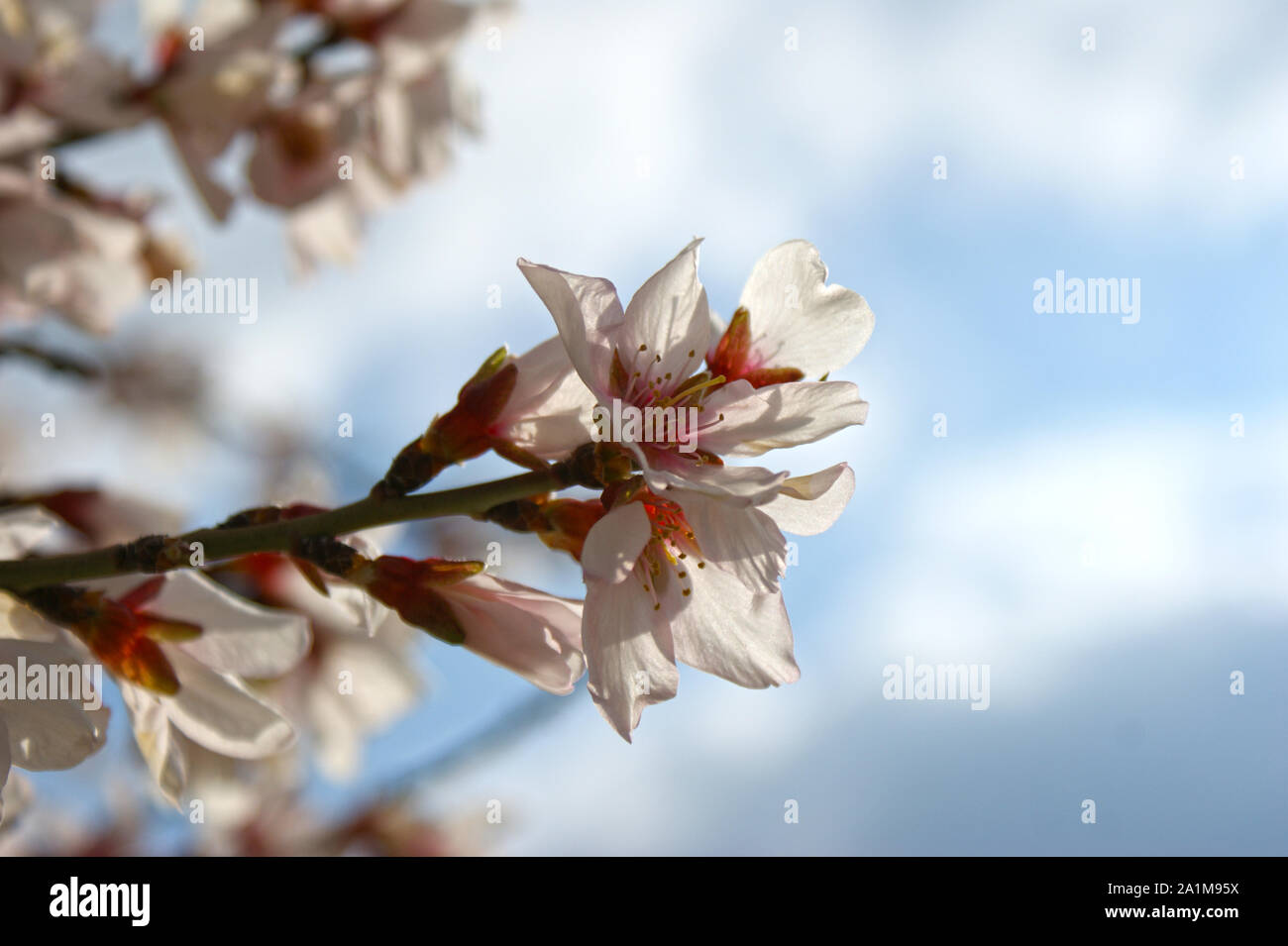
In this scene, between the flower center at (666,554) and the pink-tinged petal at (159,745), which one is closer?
the flower center at (666,554)

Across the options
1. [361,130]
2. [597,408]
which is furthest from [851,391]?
[361,130]

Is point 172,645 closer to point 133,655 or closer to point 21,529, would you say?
point 133,655

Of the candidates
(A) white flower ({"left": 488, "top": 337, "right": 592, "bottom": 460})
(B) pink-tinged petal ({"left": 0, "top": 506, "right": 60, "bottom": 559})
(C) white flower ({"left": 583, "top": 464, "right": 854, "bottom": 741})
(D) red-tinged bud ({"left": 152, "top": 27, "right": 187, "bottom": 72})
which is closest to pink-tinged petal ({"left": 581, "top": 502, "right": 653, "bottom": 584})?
(C) white flower ({"left": 583, "top": 464, "right": 854, "bottom": 741})

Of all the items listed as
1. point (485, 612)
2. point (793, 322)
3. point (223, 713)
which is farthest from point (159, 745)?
point (793, 322)

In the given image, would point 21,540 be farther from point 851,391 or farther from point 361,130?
point 361,130

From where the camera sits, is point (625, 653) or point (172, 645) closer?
point (625, 653)

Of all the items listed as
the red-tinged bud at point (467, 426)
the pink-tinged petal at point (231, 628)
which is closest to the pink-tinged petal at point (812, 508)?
the red-tinged bud at point (467, 426)

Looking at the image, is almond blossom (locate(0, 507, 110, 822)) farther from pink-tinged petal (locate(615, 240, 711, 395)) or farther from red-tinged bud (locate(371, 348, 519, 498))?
pink-tinged petal (locate(615, 240, 711, 395))

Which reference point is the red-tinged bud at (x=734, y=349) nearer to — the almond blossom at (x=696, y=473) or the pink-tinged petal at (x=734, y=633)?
the almond blossom at (x=696, y=473)
